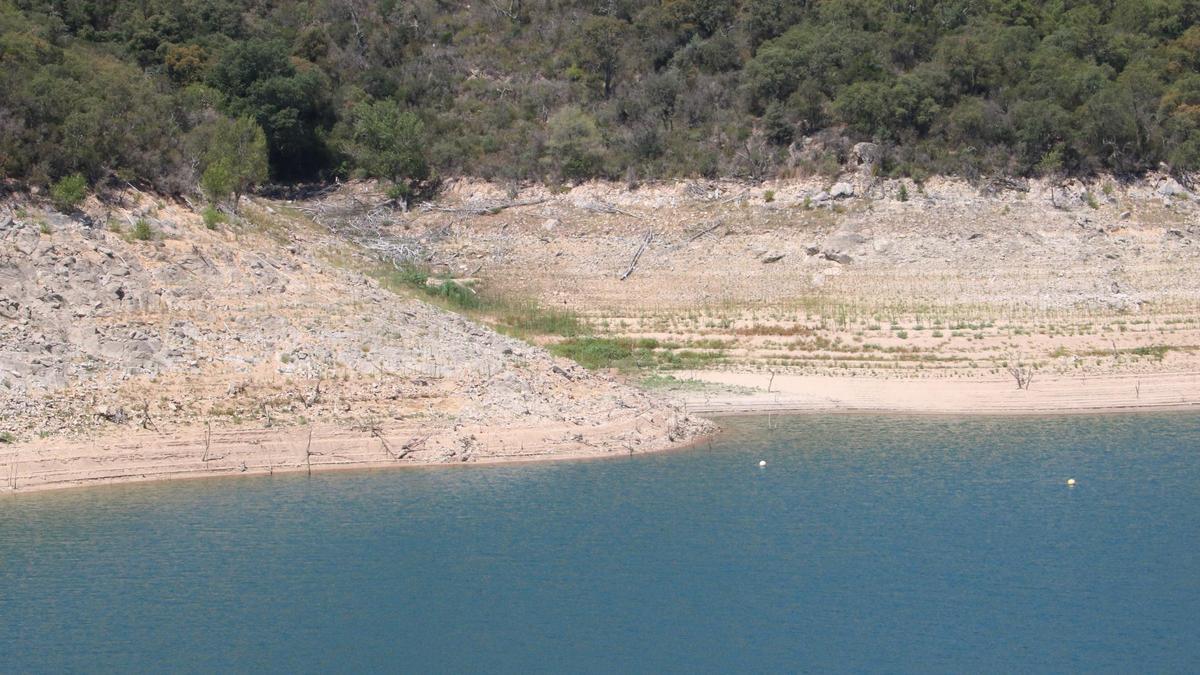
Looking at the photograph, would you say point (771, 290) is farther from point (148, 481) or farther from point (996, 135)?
point (148, 481)

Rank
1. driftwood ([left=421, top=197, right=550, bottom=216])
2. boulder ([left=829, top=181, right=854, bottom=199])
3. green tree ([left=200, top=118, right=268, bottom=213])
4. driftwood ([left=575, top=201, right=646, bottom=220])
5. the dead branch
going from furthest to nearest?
driftwood ([left=421, top=197, right=550, bottom=216]), driftwood ([left=575, top=201, right=646, bottom=220]), boulder ([left=829, top=181, right=854, bottom=199]), green tree ([left=200, top=118, right=268, bottom=213]), the dead branch

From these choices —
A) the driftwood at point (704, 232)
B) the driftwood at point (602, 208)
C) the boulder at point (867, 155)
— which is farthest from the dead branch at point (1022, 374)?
the driftwood at point (602, 208)

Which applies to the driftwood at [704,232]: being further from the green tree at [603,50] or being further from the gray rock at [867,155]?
the green tree at [603,50]

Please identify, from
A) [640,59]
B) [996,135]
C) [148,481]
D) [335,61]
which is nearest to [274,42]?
[335,61]

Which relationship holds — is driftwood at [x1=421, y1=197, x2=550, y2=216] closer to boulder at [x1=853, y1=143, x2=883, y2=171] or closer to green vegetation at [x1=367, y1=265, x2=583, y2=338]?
green vegetation at [x1=367, y1=265, x2=583, y2=338]

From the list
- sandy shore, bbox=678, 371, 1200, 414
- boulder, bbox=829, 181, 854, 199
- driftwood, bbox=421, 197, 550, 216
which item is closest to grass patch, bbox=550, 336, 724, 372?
sandy shore, bbox=678, 371, 1200, 414
